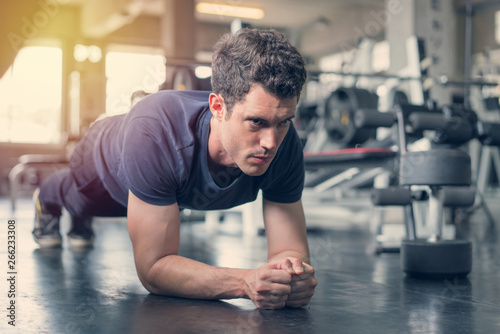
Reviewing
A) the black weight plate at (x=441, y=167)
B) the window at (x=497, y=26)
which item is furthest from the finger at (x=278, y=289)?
the window at (x=497, y=26)

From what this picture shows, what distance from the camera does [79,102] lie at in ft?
27.9

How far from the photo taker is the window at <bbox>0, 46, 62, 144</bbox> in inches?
320

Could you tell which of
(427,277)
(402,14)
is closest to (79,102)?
(402,14)

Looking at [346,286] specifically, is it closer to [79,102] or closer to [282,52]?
[282,52]

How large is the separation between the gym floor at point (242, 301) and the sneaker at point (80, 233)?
0.06 meters

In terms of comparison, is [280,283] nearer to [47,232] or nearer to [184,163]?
[184,163]

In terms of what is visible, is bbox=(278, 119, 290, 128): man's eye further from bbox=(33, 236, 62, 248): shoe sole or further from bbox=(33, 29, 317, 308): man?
bbox=(33, 236, 62, 248): shoe sole

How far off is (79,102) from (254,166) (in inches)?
311

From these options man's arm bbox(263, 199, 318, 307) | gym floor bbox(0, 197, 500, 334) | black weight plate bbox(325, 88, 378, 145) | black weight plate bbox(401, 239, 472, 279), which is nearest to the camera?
gym floor bbox(0, 197, 500, 334)

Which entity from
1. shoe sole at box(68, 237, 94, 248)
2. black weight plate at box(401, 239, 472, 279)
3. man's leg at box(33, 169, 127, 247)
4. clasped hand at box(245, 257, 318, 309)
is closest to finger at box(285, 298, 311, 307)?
clasped hand at box(245, 257, 318, 309)

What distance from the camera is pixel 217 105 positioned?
122 cm

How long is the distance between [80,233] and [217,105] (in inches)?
54.3

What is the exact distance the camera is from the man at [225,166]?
3.68 ft

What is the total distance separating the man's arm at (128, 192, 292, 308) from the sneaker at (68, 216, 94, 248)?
119 centimetres
